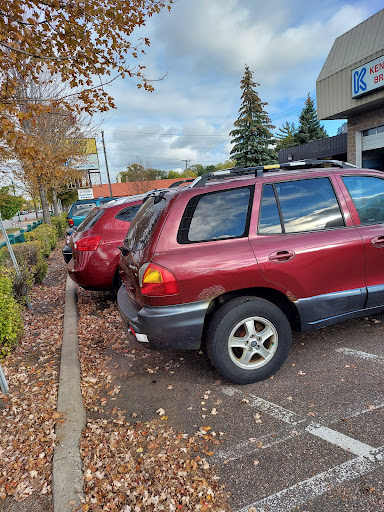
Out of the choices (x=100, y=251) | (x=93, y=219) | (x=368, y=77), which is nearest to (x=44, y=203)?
(x=93, y=219)

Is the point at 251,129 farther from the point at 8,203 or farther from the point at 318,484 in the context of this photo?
the point at 318,484

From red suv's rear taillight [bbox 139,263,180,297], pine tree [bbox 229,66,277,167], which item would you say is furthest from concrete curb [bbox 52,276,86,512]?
pine tree [bbox 229,66,277,167]

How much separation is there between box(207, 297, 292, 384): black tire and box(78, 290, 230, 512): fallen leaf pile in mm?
590

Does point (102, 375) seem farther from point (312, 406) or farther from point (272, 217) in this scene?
point (272, 217)

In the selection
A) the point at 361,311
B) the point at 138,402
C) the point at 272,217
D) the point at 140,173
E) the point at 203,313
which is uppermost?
the point at 140,173

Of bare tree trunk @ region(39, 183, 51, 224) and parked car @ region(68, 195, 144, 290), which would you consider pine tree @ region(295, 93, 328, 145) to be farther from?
parked car @ region(68, 195, 144, 290)

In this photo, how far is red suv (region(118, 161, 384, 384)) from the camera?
282 cm

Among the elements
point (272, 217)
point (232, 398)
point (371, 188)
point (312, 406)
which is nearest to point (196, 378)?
point (232, 398)

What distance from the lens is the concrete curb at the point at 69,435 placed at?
2.04m

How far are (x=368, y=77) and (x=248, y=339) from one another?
11.9 metres

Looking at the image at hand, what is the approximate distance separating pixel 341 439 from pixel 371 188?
8.36ft

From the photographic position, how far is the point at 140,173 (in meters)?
60.9

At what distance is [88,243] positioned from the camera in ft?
17.1

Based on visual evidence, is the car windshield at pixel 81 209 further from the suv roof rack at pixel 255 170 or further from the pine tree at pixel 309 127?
the pine tree at pixel 309 127
